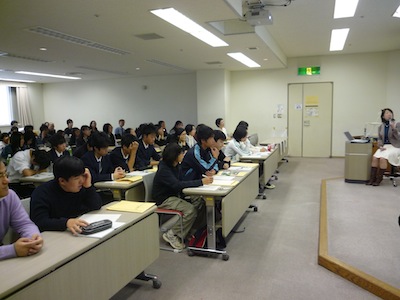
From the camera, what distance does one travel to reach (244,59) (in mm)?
8719

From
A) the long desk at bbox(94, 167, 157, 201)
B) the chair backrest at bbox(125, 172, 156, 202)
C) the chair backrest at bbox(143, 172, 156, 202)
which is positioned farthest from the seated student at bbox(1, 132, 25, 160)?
the chair backrest at bbox(143, 172, 156, 202)

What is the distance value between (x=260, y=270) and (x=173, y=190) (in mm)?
1265

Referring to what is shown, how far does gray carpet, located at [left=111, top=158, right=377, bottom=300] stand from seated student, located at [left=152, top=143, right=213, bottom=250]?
0.70 ft

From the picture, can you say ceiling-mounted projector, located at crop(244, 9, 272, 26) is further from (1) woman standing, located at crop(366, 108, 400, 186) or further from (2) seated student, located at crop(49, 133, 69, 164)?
(2) seated student, located at crop(49, 133, 69, 164)

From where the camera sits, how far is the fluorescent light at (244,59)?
792cm

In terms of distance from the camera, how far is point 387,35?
7.45 metres

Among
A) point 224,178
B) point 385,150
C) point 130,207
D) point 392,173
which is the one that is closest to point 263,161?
point 224,178

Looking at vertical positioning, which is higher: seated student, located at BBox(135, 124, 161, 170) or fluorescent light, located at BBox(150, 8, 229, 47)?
fluorescent light, located at BBox(150, 8, 229, 47)

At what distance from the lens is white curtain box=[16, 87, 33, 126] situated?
13055mm

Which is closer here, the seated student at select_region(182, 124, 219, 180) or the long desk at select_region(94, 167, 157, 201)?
the long desk at select_region(94, 167, 157, 201)

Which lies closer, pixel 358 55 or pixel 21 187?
pixel 21 187

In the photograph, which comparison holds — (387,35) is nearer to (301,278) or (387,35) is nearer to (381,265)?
(381,265)

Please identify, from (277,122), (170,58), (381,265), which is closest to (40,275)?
Answer: (381,265)

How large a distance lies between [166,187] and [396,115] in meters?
8.30
